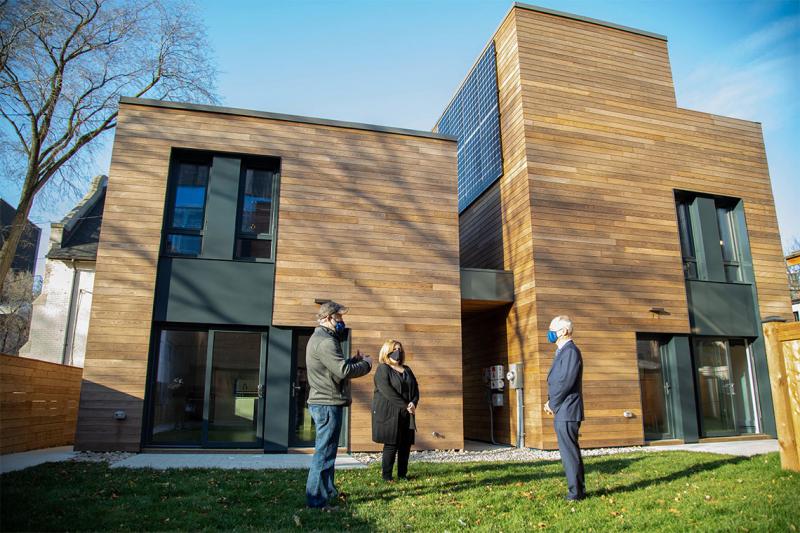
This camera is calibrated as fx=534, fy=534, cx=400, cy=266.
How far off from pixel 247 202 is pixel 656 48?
8.95 meters

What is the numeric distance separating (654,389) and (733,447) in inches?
59.3

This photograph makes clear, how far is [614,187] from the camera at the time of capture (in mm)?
10055

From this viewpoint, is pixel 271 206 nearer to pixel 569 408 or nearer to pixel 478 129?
pixel 478 129

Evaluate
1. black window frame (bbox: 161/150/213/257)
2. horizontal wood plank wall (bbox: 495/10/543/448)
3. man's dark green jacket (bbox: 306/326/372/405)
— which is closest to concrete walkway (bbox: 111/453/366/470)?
man's dark green jacket (bbox: 306/326/372/405)

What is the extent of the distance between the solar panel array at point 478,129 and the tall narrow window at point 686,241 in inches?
147

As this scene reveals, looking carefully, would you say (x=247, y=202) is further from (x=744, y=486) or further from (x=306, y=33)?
(x=744, y=486)

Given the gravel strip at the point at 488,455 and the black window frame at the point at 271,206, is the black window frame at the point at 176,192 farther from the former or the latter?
the gravel strip at the point at 488,455

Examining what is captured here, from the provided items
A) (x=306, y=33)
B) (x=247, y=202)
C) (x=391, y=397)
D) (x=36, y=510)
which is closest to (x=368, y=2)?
(x=306, y=33)

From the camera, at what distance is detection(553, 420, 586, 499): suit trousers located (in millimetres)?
4461

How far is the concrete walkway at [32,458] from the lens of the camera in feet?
19.8

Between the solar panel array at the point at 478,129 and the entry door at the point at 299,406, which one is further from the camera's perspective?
the solar panel array at the point at 478,129

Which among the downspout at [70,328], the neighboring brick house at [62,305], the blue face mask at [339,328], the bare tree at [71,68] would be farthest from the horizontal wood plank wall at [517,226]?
the downspout at [70,328]

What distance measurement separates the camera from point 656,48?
36.7 feet

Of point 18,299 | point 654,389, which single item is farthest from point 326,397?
point 18,299
